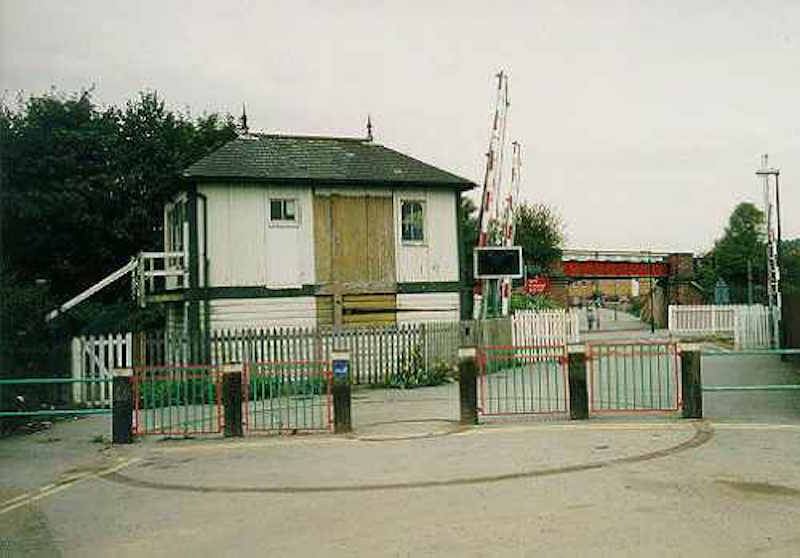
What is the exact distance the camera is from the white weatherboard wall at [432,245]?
1059 inches

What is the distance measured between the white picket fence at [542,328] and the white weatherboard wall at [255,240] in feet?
22.6

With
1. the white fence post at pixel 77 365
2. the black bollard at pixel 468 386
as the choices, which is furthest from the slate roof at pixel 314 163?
the black bollard at pixel 468 386

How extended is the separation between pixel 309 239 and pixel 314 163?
2.49 m

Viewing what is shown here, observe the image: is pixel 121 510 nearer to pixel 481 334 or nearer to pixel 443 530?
pixel 443 530

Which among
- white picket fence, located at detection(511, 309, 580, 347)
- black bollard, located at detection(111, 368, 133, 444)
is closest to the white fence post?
black bollard, located at detection(111, 368, 133, 444)

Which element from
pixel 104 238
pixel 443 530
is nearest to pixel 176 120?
pixel 104 238

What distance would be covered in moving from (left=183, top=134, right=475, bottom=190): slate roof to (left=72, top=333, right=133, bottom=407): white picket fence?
6.34m

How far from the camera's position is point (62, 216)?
101 feet

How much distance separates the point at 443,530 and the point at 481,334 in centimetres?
1784

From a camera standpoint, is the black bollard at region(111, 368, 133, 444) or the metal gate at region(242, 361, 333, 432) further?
the metal gate at region(242, 361, 333, 432)

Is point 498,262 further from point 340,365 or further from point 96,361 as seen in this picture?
point 340,365

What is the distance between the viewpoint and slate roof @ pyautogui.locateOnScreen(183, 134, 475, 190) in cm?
2556

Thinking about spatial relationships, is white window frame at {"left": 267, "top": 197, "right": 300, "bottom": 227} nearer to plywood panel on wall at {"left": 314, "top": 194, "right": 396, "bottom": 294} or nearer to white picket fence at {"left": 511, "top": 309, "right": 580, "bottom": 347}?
plywood panel on wall at {"left": 314, "top": 194, "right": 396, "bottom": 294}

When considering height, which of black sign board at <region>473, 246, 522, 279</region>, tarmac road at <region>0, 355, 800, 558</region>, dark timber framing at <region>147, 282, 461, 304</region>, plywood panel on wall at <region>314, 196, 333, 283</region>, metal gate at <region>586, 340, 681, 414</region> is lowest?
tarmac road at <region>0, 355, 800, 558</region>
